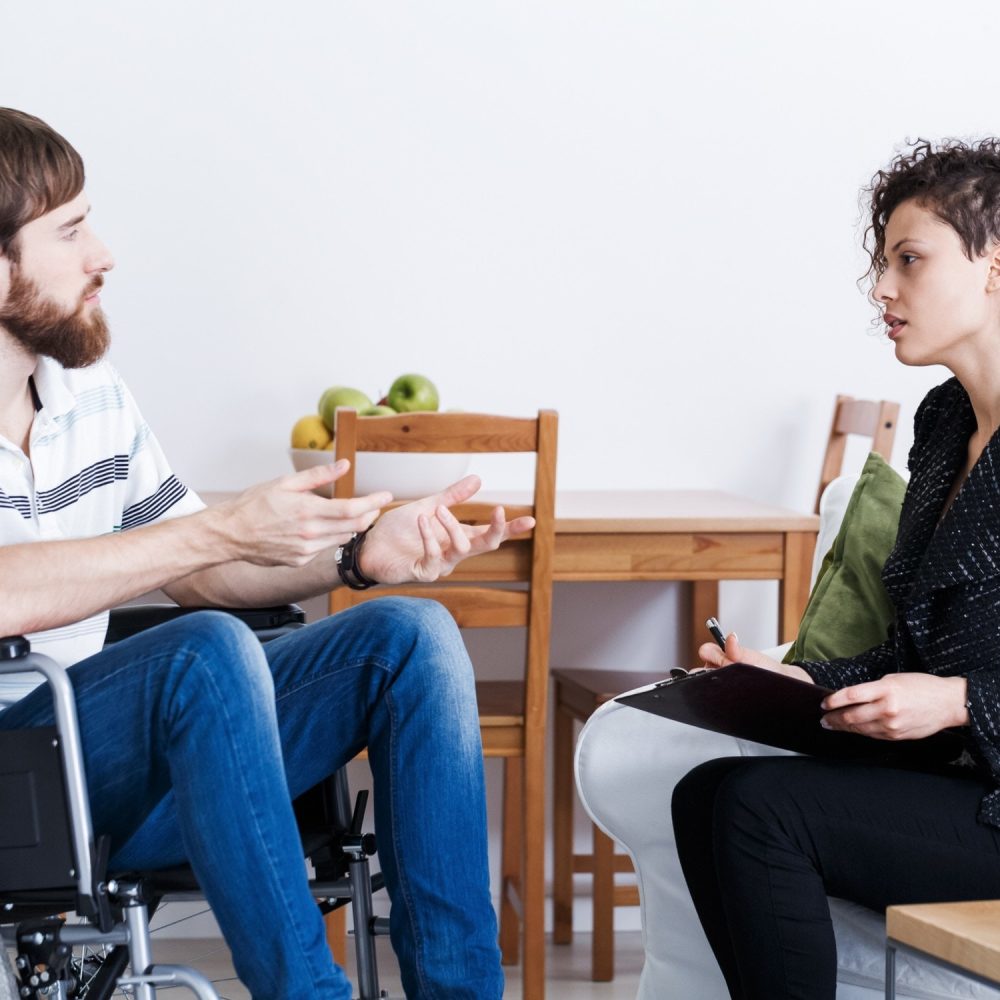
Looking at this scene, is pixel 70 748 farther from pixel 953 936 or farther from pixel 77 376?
pixel 953 936

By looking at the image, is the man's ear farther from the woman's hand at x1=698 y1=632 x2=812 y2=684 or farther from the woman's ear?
the woman's ear

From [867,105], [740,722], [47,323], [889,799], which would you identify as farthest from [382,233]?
[889,799]

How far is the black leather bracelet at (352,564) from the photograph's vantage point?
1461 mm

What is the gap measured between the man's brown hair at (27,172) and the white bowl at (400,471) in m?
0.82

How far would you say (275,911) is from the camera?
1160 mm

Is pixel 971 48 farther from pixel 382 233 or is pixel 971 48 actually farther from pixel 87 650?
pixel 87 650

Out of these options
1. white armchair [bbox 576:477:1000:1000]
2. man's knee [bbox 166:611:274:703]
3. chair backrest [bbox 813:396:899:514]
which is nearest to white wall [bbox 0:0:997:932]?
chair backrest [bbox 813:396:899:514]

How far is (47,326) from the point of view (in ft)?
4.81

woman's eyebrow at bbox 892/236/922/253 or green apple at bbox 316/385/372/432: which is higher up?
woman's eyebrow at bbox 892/236/922/253

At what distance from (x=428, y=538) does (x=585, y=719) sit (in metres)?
1.10

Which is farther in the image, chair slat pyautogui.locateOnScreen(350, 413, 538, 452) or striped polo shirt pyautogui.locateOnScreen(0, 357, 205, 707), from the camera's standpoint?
chair slat pyautogui.locateOnScreen(350, 413, 538, 452)

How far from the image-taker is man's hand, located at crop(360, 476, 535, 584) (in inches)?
54.8

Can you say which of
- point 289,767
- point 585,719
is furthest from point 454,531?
point 585,719

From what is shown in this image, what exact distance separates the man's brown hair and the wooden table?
0.98m
